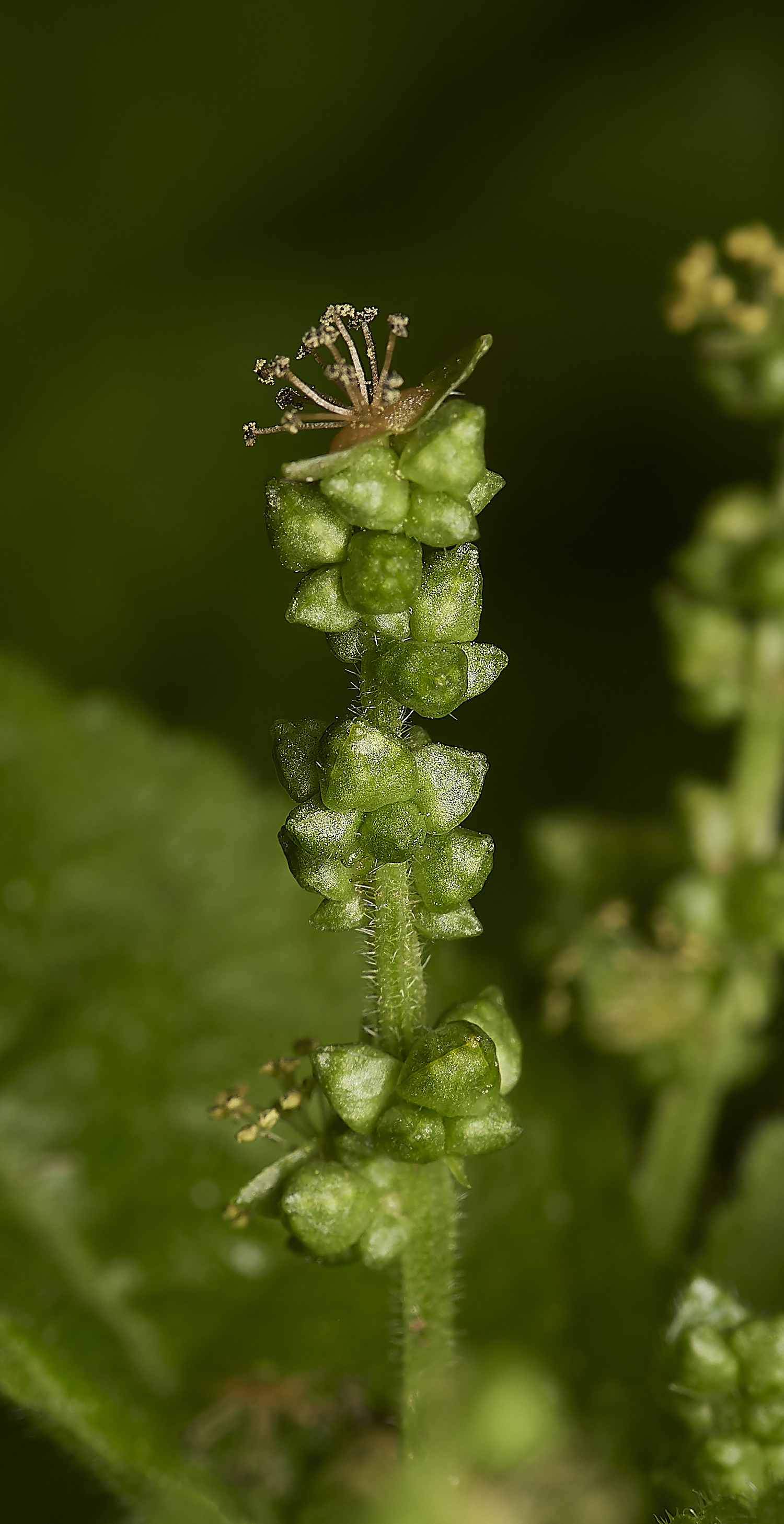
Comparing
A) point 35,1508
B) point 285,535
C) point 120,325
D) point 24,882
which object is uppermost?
point 120,325

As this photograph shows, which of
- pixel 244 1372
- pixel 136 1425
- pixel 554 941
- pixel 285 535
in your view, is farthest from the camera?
pixel 554 941

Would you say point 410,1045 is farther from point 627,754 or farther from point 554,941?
point 627,754

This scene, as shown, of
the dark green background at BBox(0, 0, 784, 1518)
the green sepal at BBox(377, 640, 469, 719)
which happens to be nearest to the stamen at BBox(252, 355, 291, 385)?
the green sepal at BBox(377, 640, 469, 719)

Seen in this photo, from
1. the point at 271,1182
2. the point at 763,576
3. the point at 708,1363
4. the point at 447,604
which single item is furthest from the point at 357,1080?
the point at 763,576

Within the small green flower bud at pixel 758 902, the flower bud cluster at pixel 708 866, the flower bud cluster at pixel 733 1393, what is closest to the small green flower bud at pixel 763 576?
the flower bud cluster at pixel 708 866

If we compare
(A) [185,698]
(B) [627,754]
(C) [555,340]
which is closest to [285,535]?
(B) [627,754]

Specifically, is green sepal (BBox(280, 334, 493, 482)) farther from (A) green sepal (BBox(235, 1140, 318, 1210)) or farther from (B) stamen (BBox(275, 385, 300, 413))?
(A) green sepal (BBox(235, 1140, 318, 1210))

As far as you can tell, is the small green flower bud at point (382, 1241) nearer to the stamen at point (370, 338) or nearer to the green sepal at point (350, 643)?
the green sepal at point (350, 643)
